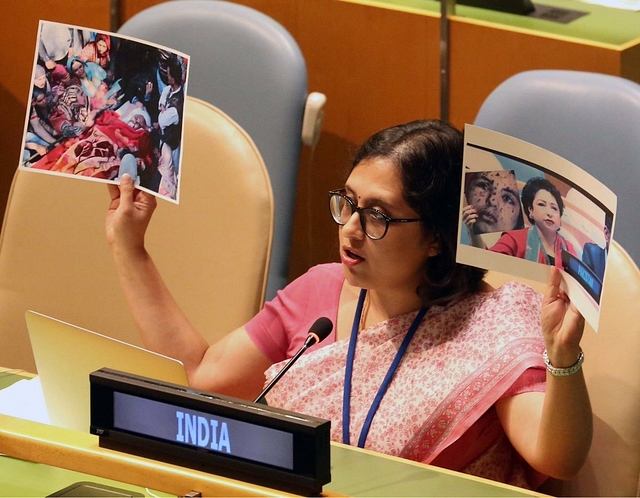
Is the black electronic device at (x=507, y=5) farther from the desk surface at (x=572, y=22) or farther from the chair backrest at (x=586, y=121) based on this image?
the chair backrest at (x=586, y=121)

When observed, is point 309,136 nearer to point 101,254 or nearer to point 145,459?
point 101,254

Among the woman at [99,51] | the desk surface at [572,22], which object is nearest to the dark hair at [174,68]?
the woman at [99,51]

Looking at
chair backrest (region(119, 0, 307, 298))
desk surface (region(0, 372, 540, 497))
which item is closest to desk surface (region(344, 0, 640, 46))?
chair backrest (region(119, 0, 307, 298))

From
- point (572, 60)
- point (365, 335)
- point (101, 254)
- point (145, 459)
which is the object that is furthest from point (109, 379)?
point (572, 60)

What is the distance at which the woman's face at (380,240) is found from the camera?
1.58 metres

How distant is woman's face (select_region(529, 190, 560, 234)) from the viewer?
1232 mm

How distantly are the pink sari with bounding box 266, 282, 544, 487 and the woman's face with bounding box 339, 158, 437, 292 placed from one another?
0.09 metres

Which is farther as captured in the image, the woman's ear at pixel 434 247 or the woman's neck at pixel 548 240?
the woman's ear at pixel 434 247

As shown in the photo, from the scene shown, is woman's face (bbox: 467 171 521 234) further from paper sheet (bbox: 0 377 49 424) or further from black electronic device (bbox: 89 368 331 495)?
paper sheet (bbox: 0 377 49 424)

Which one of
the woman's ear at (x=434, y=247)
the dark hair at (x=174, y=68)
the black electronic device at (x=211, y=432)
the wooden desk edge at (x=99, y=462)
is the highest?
the dark hair at (x=174, y=68)

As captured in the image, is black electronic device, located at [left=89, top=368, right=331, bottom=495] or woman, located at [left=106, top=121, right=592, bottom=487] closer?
black electronic device, located at [left=89, top=368, right=331, bottom=495]

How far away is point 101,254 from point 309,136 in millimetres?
550

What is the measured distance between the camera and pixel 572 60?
2.51 metres

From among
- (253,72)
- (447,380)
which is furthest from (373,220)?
(253,72)
